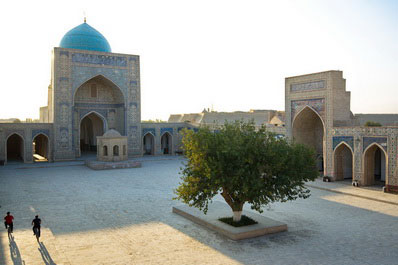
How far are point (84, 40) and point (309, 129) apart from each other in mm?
17187

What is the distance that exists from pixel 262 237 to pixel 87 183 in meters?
9.63

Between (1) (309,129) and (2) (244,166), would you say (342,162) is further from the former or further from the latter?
(2) (244,166)

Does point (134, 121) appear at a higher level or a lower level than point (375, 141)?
higher

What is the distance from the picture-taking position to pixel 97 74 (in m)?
24.4

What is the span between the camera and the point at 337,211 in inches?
420

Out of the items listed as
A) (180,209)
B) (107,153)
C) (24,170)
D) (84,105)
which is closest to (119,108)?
(84,105)

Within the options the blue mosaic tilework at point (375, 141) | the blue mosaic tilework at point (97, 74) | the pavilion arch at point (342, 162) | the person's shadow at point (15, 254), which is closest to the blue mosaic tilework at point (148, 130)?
the blue mosaic tilework at point (97, 74)

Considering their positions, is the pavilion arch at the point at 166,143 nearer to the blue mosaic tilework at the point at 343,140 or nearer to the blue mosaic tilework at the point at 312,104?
the blue mosaic tilework at the point at 312,104

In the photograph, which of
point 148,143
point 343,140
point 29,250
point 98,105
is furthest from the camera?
point 148,143

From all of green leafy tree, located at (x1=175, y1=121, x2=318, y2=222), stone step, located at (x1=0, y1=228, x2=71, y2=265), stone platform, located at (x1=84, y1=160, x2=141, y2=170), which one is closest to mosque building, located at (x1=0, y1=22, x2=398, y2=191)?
stone platform, located at (x1=84, y1=160, x2=141, y2=170)

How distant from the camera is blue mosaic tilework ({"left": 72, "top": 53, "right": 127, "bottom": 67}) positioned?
23.7 meters

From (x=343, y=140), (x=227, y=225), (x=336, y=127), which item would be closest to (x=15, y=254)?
(x=227, y=225)

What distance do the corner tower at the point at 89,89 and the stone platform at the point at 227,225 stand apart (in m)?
15.4

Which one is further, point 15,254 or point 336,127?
point 336,127
